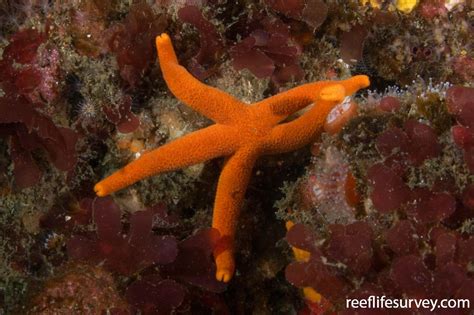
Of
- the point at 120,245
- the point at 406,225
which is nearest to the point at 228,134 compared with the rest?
the point at 120,245

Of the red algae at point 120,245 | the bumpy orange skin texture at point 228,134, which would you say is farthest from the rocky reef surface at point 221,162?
the bumpy orange skin texture at point 228,134

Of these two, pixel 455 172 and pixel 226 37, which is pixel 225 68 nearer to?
pixel 226 37

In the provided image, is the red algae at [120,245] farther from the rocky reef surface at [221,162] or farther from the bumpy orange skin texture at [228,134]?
the bumpy orange skin texture at [228,134]

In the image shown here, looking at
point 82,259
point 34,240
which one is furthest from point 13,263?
point 82,259

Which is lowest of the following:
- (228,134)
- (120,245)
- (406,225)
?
(120,245)

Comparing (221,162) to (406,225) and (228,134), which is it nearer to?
(228,134)

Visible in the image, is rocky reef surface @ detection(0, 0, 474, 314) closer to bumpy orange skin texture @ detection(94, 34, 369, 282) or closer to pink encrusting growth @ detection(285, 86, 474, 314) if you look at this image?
pink encrusting growth @ detection(285, 86, 474, 314)

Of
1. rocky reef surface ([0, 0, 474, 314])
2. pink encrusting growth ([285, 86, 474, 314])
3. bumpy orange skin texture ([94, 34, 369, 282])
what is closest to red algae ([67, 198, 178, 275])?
rocky reef surface ([0, 0, 474, 314])

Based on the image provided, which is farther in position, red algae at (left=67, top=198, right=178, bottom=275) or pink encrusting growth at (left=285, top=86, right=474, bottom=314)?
red algae at (left=67, top=198, right=178, bottom=275)
